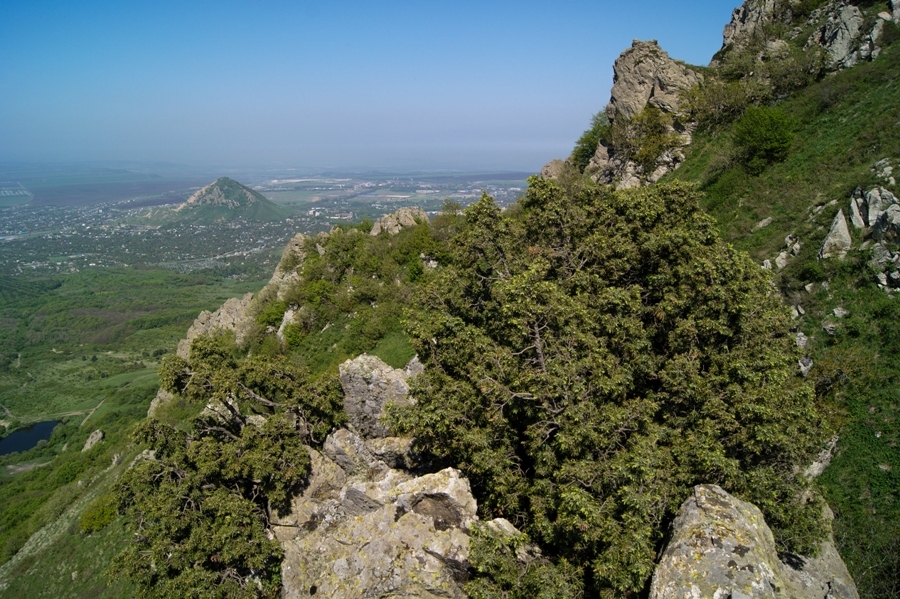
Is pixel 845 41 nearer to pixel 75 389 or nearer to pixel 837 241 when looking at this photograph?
pixel 837 241

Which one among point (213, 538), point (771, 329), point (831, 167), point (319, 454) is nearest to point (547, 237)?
point (771, 329)

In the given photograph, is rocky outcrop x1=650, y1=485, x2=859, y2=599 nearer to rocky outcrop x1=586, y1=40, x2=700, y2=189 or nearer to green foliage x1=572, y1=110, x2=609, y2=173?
rocky outcrop x1=586, y1=40, x2=700, y2=189

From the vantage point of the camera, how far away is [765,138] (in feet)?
98.1

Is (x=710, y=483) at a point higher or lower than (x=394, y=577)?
higher

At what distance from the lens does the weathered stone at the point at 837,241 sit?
19.5 metres

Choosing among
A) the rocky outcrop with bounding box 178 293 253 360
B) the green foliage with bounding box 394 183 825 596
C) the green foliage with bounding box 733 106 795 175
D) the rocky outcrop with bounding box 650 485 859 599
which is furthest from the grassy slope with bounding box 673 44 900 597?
the rocky outcrop with bounding box 178 293 253 360

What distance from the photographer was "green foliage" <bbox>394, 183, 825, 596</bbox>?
10.3 m

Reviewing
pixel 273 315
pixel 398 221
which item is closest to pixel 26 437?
pixel 273 315

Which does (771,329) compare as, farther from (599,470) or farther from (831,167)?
(831,167)

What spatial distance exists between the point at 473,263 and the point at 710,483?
35.5ft

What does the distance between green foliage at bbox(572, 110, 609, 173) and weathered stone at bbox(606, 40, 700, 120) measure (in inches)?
146

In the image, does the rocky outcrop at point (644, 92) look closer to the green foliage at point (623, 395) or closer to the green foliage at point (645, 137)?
the green foliage at point (645, 137)

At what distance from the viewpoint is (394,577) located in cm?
1067

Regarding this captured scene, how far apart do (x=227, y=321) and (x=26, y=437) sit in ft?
241
